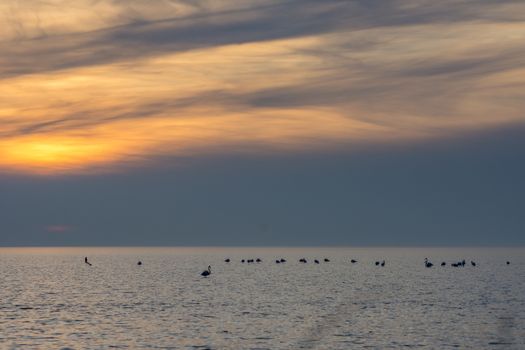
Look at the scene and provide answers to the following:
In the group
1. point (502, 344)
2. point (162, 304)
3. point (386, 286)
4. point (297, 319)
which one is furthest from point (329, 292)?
point (502, 344)

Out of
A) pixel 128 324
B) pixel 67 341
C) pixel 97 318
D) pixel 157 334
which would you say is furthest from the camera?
pixel 97 318

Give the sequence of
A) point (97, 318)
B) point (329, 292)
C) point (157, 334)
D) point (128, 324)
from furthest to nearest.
Result: point (329, 292)
point (97, 318)
point (128, 324)
point (157, 334)

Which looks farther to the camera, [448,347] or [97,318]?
[97,318]

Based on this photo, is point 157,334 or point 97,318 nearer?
point 157,334

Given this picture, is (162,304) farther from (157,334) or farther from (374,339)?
(374,339)

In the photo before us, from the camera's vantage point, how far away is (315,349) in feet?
202

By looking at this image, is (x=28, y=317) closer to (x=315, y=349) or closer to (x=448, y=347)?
(x=315, y=349)

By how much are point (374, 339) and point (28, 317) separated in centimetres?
Answer: 3579

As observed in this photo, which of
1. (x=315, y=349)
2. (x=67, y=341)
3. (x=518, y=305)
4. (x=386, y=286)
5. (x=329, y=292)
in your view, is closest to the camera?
(x=315, y=349)

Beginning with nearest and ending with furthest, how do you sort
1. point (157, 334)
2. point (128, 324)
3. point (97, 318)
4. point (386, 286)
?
point (157, 334), point (128, 324), point (97, 318), point (386, 286)

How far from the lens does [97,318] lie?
8200 cm

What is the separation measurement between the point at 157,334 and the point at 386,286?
6766 cm

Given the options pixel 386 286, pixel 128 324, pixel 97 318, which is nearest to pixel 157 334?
pixel 128 324

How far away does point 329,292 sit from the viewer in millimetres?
116312
